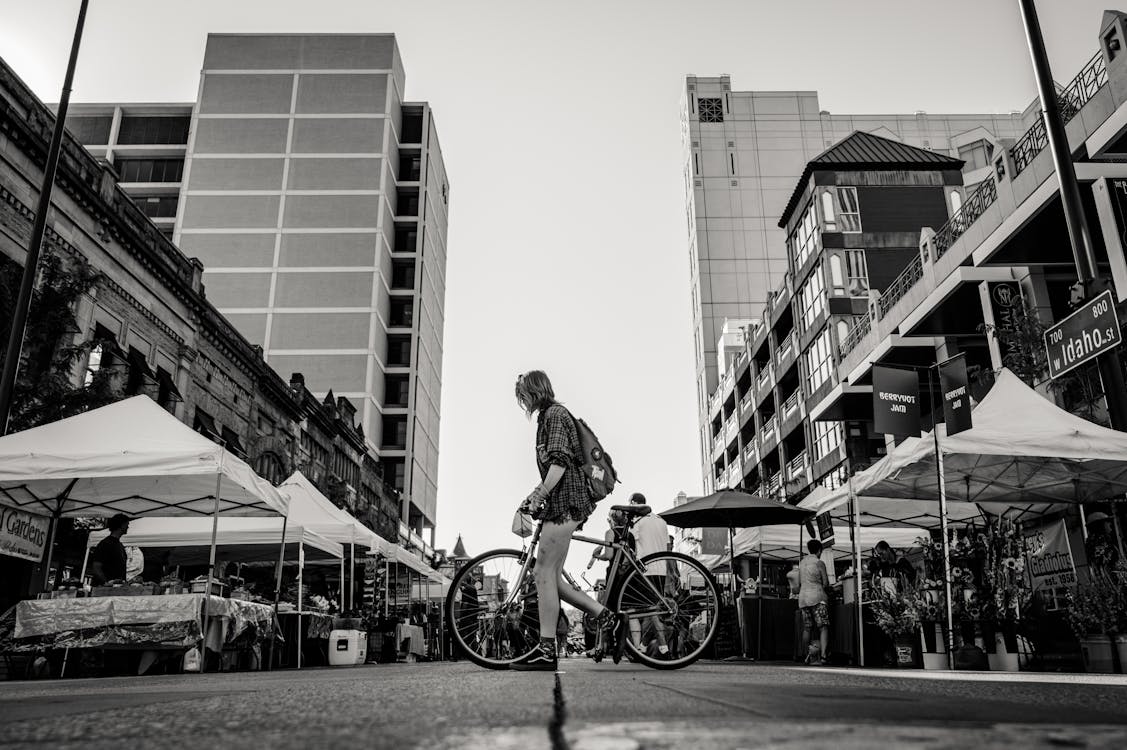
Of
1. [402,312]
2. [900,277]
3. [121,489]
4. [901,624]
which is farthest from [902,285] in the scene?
[402,312]

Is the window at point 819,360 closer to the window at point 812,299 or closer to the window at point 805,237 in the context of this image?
the window at point 812,299

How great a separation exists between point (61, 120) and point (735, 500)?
11.5 metres

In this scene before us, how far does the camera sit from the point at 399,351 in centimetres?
6562

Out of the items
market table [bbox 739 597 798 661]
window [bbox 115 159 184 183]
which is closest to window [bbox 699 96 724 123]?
window [bbox 115 159 184 183]

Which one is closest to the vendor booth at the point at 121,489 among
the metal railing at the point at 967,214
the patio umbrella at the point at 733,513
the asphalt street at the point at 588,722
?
the patio umbrella at the point at 733,513

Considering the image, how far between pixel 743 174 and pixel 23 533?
66856 millimetres

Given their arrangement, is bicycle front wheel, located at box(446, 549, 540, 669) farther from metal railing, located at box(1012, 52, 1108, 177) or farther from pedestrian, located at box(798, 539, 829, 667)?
metal railing, located at box(1012, 52, 1108, 177)

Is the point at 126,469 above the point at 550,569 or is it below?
above

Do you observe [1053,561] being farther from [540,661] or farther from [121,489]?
[121,489]

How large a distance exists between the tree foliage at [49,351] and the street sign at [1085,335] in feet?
40.8

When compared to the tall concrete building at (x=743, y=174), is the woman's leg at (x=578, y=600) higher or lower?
lower

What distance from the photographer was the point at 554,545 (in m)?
5.79

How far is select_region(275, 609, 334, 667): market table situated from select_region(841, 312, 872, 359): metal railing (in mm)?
20669

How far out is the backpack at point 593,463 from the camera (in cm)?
601
